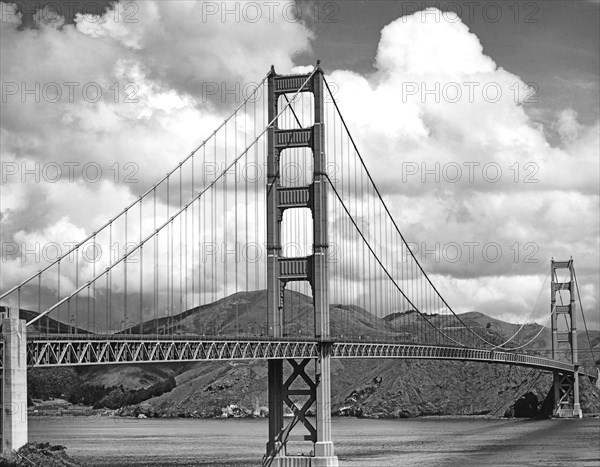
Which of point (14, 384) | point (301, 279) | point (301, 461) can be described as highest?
point (301, 279)

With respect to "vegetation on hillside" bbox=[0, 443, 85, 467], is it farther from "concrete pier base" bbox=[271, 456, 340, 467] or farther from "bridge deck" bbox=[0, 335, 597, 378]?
"concrete pier base" bbox=[271, 456, 340, 467]

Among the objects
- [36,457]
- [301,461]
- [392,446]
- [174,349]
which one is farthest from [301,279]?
[392,446]

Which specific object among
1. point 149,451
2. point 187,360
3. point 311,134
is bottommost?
point 149,451

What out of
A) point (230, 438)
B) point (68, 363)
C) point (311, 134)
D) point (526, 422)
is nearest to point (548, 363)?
point (526, 422)

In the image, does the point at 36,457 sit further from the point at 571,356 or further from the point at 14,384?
the point at 571,356

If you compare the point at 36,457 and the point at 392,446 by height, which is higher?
the point at 36,457

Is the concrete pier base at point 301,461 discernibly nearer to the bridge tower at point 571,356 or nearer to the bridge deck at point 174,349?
the bridge deck at point 174,349

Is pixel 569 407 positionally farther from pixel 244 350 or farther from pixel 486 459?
pixel 244 350
